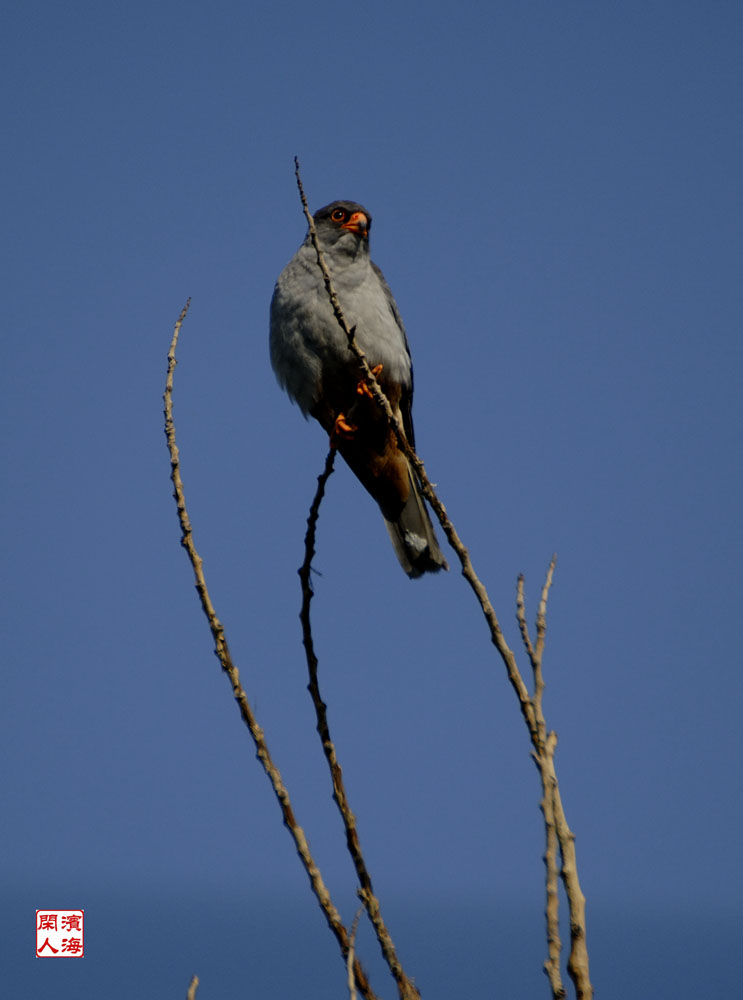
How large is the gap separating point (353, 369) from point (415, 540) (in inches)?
37.1

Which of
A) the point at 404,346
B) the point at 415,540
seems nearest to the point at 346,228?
the point at 404,346

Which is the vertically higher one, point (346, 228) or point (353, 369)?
point (346, 228)

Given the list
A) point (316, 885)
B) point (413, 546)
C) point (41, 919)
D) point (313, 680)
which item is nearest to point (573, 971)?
point (316, 885)

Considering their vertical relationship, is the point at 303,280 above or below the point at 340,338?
above

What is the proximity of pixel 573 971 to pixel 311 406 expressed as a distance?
3914 millimetres

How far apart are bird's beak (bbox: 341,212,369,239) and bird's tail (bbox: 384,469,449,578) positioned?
1.44m

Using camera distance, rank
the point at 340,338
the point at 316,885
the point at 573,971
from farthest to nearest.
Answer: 1. the point at 340,338
2. the point at 316,885
3. the point at 573,971

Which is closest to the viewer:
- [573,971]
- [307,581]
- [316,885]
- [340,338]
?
[573,971]

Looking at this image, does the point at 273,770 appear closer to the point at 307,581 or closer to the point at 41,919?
the point at 307,581

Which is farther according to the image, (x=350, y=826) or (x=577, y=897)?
(x=350, y=826)

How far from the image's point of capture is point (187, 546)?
6.30ft

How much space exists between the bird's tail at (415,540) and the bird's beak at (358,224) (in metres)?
1.44

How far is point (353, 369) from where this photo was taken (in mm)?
4965

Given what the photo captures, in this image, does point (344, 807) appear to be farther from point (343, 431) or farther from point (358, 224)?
point (358, 224)
